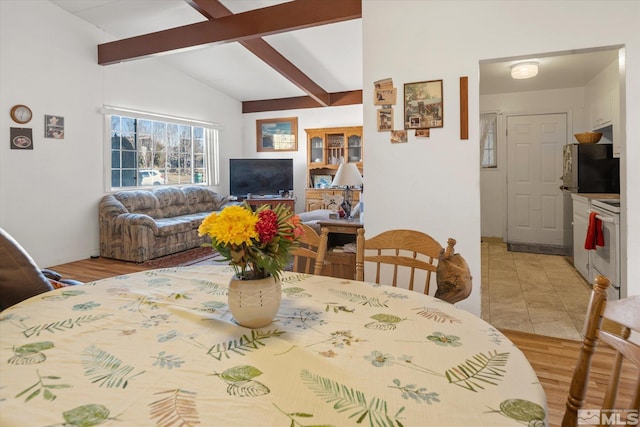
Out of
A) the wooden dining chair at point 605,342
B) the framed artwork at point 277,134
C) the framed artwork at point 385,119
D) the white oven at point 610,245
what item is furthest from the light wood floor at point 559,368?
the framed artwork at point 277,134

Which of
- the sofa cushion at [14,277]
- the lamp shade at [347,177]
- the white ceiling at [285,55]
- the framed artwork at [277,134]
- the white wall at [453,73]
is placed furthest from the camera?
the framed artwork at [277,134]

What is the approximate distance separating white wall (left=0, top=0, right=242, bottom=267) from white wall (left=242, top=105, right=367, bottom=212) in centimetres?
286

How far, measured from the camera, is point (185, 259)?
499cm

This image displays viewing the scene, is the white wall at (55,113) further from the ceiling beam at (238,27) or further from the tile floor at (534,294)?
the tile floor at (534,294)

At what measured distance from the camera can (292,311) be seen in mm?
1183

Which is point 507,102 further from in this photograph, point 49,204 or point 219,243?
point 49,204

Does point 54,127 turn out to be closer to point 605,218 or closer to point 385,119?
point 385,119

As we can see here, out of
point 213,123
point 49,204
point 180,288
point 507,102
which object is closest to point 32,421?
point 180,288

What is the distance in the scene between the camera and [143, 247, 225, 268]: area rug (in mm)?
4707

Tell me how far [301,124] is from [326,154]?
0.94 meters

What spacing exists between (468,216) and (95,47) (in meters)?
5.34

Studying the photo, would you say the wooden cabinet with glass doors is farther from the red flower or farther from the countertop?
the red flower

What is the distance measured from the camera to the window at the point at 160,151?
5676mm

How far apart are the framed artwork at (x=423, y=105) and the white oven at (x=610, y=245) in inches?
66.8
